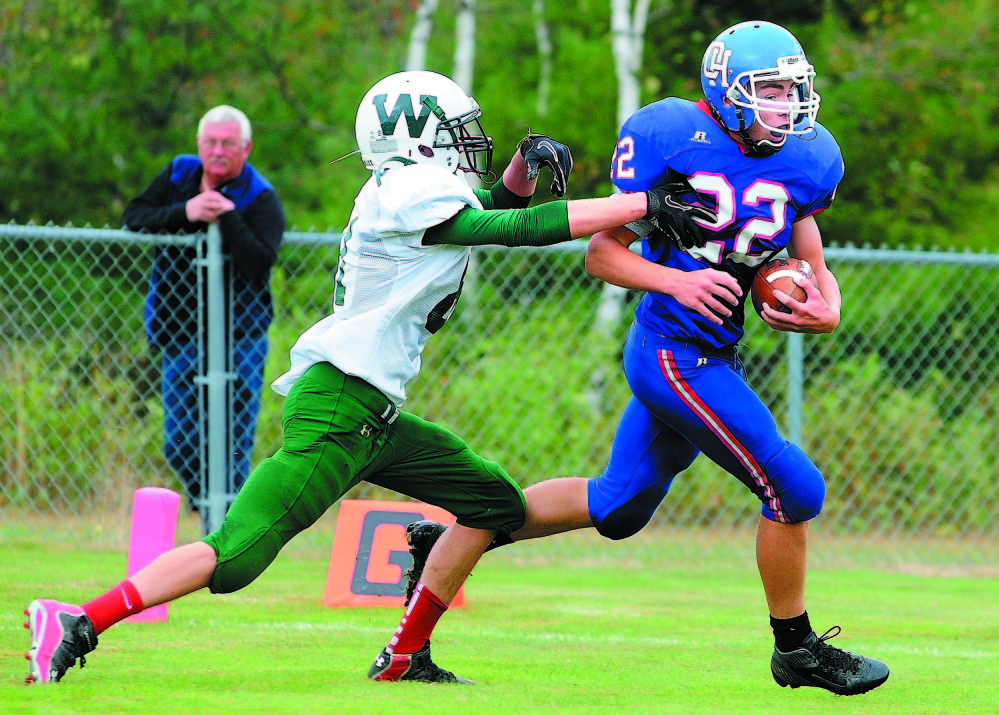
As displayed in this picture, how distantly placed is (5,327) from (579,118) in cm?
945

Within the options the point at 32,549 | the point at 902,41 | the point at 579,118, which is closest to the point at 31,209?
the point at 579,118

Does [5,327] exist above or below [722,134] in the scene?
below

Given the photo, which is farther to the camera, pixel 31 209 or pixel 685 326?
pixel 31 209

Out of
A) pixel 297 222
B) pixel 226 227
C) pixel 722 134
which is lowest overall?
pixel 297 222

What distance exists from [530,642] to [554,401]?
280cm

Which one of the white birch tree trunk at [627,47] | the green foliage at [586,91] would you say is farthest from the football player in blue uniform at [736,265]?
the green foliage at [586,91]

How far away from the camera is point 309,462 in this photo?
345cm

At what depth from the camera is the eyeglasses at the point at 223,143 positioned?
6168mm

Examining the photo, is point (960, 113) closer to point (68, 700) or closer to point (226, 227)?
point (226, 227)

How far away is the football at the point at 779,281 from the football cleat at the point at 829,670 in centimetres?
97

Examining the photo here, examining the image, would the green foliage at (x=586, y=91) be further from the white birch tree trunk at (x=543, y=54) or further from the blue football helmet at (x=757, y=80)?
the blue football helmet at (x=757, y=80)

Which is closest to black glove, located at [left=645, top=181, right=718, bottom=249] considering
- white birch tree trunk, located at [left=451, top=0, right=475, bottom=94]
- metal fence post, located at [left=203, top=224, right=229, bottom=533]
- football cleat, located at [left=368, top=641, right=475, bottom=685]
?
football cleat, located at [left=368, top=641, right=475, bottom=685]

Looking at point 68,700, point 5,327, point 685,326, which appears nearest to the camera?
point 68,700

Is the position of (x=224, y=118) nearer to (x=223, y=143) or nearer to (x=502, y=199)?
(x=223, y=143)
